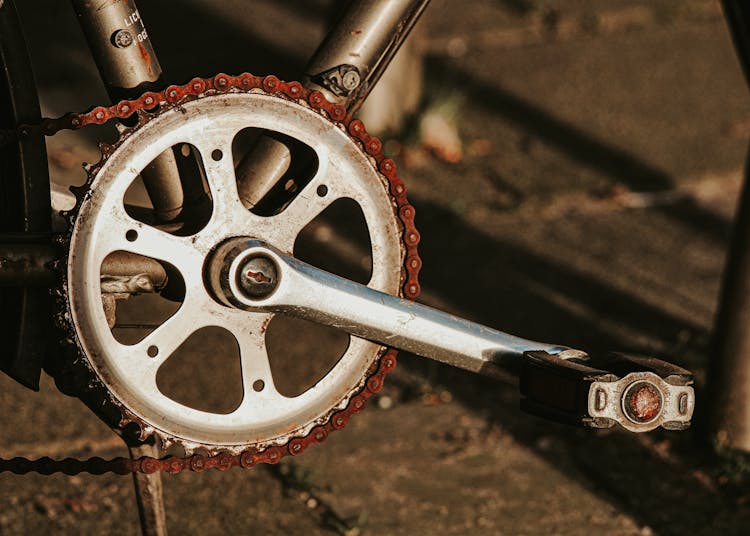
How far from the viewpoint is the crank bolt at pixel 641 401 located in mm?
2393

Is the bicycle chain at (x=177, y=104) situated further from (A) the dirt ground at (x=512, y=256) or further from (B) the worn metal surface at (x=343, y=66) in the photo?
(A) the dirt ground at (x=512, y=256)

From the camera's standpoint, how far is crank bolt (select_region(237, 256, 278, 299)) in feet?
7.34

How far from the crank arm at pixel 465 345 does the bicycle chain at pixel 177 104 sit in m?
0.12

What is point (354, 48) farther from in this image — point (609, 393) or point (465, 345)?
point (609, 393)

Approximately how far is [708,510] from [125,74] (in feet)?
6.72

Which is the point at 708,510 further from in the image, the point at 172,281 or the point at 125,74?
the point at 125,74

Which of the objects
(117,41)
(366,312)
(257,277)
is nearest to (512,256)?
(366,312)

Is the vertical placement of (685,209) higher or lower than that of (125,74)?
lower

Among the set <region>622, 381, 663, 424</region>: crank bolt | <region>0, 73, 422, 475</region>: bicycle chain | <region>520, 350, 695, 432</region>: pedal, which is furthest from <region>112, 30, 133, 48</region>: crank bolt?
<region>622, 381, 663, 424</region>: crank bolt

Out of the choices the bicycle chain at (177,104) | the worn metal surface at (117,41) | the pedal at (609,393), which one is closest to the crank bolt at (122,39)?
the worn metal surface at (117,41)

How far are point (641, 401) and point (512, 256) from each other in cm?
233

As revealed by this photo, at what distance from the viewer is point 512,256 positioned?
470cm

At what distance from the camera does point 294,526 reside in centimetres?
310

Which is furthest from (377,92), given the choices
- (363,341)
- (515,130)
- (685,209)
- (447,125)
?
(363,341)
